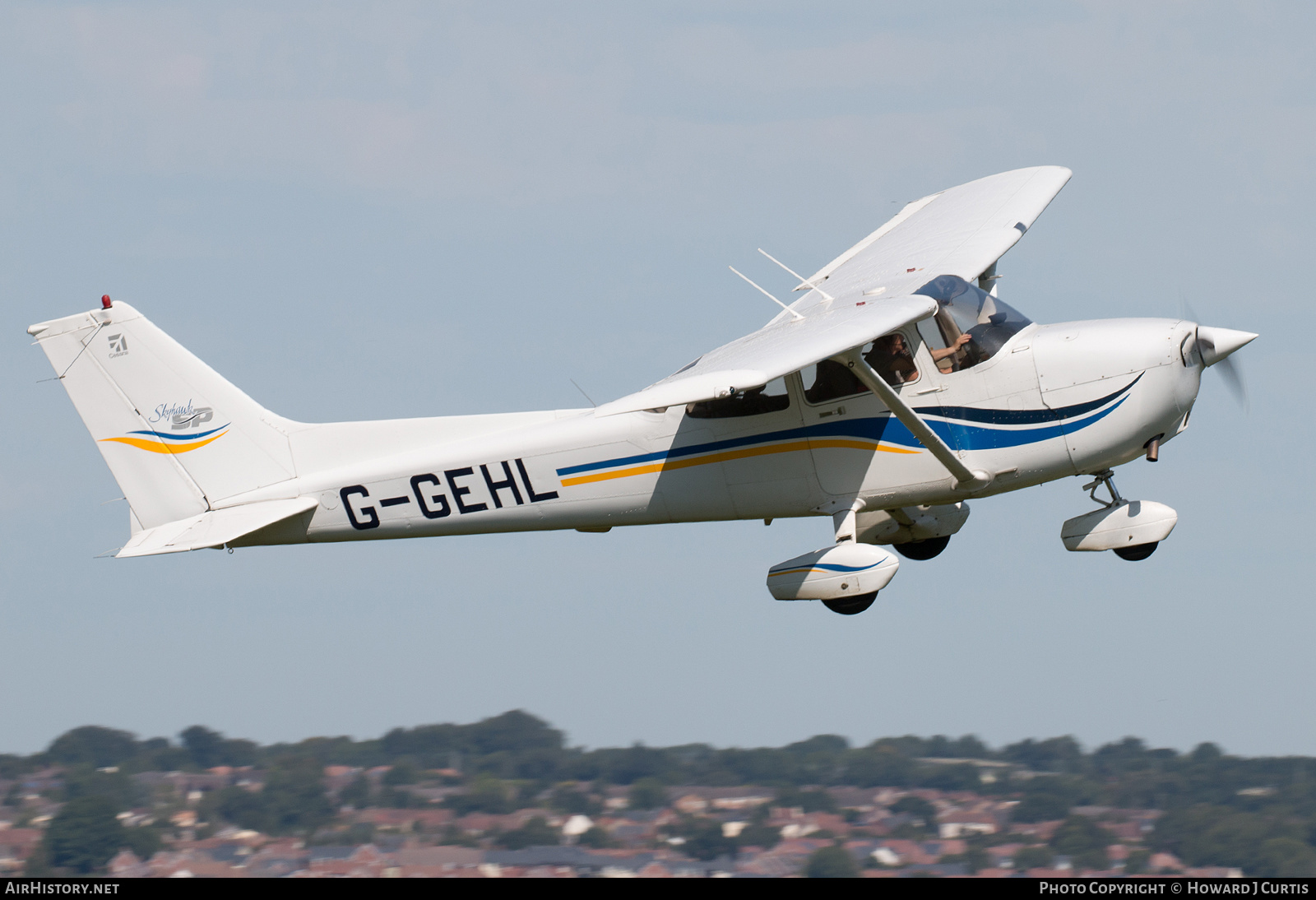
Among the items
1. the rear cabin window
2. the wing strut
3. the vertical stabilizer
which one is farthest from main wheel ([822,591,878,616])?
the vertical stabilizer

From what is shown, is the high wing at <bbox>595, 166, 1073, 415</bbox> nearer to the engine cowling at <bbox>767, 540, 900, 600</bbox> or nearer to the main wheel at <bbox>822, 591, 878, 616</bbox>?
the engine cowling at <bbox>767, 540, 900, 600</bbox>

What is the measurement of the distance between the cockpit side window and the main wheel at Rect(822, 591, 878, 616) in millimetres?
1817

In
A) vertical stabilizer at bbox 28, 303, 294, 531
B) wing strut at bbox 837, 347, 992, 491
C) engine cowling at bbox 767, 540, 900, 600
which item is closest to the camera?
wing strut at bbox 837, 347, 992, 491

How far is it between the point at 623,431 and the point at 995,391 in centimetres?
335

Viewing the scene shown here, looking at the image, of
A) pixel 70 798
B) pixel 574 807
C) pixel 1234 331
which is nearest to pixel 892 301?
pixel 1234 331

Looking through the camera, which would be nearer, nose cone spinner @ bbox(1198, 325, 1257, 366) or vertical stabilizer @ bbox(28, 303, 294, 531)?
nose cone spinner @ bbox(1198, 325, 1257, 366)

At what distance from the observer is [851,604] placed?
13758 mm

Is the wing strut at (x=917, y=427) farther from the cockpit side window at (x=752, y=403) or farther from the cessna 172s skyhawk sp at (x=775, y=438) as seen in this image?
the cockpit side window at (x=752, y=403)

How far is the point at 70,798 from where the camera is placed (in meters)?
25.7

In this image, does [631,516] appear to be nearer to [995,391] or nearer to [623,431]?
[623,431]

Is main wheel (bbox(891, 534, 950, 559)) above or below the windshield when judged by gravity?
below

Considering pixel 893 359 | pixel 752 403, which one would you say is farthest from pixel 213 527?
pixel 893 359

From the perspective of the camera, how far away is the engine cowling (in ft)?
43.8

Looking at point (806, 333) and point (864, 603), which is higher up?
point (806, 333)
